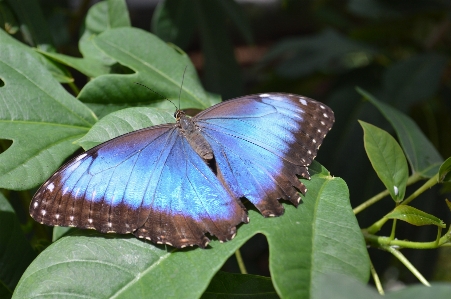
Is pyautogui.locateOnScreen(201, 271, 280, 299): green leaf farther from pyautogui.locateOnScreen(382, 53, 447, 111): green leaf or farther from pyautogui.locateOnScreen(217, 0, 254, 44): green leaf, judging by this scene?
pyautogui.locateOnScreen(382, 53, 447, 111): green leaf

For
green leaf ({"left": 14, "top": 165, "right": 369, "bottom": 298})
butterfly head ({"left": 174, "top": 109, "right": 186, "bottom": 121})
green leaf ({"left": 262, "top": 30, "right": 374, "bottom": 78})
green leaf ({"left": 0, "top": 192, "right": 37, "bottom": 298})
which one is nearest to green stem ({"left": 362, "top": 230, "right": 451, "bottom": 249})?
green leaf ({"left": 14, "top": 165, "right": 369, "bottom": 298})

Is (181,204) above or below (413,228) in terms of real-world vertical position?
above

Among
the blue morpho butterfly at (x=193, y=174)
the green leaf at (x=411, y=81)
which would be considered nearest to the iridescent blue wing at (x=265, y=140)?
the blue morpho butterfly at (x=193, y=174)

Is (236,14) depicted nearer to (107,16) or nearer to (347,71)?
(107,16)

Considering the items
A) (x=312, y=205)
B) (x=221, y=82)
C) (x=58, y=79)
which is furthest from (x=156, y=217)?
(x=221, y=82)

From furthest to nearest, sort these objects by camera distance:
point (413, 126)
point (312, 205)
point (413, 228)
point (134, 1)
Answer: point (134, 1) → point (413, 228) → point (413, 126) → point (312, 205)

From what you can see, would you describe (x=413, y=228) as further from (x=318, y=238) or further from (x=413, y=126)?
(x=318, y=238)
